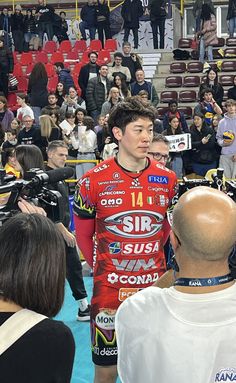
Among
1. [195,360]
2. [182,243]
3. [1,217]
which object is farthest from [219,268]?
[1,217]

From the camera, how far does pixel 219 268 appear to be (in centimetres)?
193

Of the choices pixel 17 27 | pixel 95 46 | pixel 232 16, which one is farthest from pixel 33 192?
pixel 17 27

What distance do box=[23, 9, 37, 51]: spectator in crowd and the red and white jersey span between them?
14.9 metres

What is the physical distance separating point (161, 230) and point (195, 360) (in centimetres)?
189

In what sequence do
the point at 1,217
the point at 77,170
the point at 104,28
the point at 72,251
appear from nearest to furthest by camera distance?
1. the point at 1,217
2. the point at 72,251
3. the point at 77,170
4. the point at 104,28

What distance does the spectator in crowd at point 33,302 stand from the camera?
1.95 meters

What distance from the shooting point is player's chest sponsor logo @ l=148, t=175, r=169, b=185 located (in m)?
3.76

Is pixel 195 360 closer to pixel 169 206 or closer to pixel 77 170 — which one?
pixel 169 206

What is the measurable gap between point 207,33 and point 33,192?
13.9m

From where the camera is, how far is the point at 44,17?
17.4 meters

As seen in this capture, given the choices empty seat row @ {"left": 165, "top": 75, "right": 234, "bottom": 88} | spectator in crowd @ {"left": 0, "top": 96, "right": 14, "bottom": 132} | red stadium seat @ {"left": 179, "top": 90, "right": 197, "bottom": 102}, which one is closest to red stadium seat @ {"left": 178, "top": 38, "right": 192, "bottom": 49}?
empty seat row @ {"left": 165, "top": 75, "right": 234, "bottom": 88}

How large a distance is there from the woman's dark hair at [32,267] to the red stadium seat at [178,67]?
15.0 meters

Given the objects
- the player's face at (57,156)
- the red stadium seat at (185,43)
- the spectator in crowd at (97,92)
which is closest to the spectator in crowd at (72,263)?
the player's face at (57,156)

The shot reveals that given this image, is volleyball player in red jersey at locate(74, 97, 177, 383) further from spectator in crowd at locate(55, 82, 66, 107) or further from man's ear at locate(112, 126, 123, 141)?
spectator in crowd at locate(55, 82, 66, 107)
